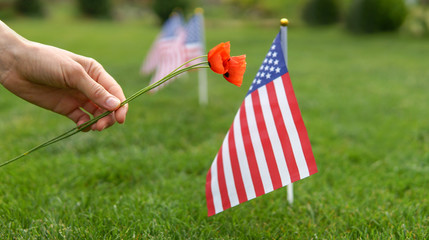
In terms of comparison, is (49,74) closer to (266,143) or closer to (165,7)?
(266,143)

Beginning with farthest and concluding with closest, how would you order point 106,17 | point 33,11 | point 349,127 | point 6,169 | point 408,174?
point 106,17 < point 33,11 < point 349,127 < point 408,174 < point 6,169

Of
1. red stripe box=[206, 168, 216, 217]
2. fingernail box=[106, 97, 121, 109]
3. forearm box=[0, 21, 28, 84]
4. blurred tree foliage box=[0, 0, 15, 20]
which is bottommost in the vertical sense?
blurred tree foliage box=[0, 0, 15, 20]

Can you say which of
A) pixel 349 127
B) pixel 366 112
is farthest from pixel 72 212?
pixel 366 112

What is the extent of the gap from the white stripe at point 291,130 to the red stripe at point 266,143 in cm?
11

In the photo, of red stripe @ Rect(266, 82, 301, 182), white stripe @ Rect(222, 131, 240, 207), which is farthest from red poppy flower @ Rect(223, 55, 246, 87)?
white stripe @ Rect(222, 131, 240, 207)

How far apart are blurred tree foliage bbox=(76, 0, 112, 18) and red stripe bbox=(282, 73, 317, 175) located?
23.7 m

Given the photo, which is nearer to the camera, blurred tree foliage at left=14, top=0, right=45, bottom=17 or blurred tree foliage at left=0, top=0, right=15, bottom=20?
blurred tree foliage at left=0, top=0, right=15, bottom=20

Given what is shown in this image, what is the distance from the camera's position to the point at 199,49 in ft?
16.1

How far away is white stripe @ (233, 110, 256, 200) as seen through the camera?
1.90 meters

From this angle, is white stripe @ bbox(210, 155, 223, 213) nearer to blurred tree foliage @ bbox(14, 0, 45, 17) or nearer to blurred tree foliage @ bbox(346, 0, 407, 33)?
blurred tree foliage @ bbox(346, 0, 407, 33)

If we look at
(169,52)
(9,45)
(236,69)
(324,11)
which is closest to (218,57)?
(236,69)

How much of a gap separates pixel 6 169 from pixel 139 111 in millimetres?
2068

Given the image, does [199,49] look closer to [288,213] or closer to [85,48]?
[288,213]

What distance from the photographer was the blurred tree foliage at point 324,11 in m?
19.1
